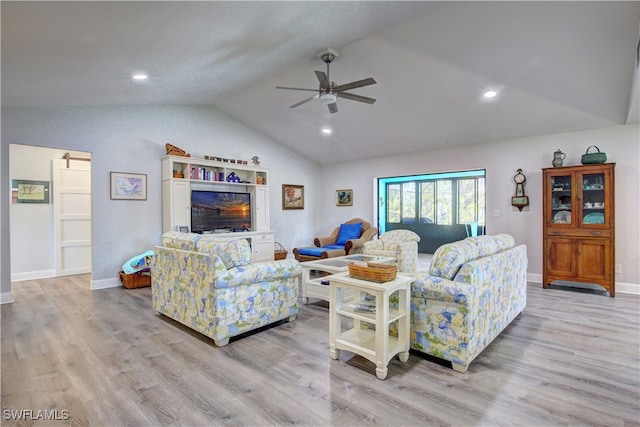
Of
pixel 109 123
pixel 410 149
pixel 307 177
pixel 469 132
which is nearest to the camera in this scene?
pixel 109 123

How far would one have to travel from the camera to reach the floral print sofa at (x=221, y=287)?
279 cm

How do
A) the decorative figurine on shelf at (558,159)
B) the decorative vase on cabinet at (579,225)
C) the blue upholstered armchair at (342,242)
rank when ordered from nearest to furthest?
1. the decorative vase on cabinet at (579,225)
2. the decorative figurine on shelf at (558,159)
3. the blue upholstered armchair at (342,242)

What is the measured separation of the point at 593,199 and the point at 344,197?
4.66 metres

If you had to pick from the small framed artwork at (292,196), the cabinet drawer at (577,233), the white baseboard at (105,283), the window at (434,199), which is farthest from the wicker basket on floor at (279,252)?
the cabinet drawer at (577,233)

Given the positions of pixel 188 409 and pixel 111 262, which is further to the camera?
pixel 111 262

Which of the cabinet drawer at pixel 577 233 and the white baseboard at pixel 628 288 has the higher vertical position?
the cabinet drawer at pixel 577 233

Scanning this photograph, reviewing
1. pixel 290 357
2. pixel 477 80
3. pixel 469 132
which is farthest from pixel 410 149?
pixel 290 357

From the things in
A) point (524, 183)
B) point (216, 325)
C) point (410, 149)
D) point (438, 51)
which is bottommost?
point (216, 325)

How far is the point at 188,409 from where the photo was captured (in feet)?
6.35

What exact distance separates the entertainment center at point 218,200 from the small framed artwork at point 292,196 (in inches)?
33.0

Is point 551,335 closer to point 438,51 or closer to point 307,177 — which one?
point 438,51

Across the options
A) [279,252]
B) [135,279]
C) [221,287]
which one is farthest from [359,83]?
[279,252]

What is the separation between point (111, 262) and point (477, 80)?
19.4 feet

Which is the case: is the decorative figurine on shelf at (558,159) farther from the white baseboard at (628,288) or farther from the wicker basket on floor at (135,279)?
the wicker basket on floor at (135,279)
